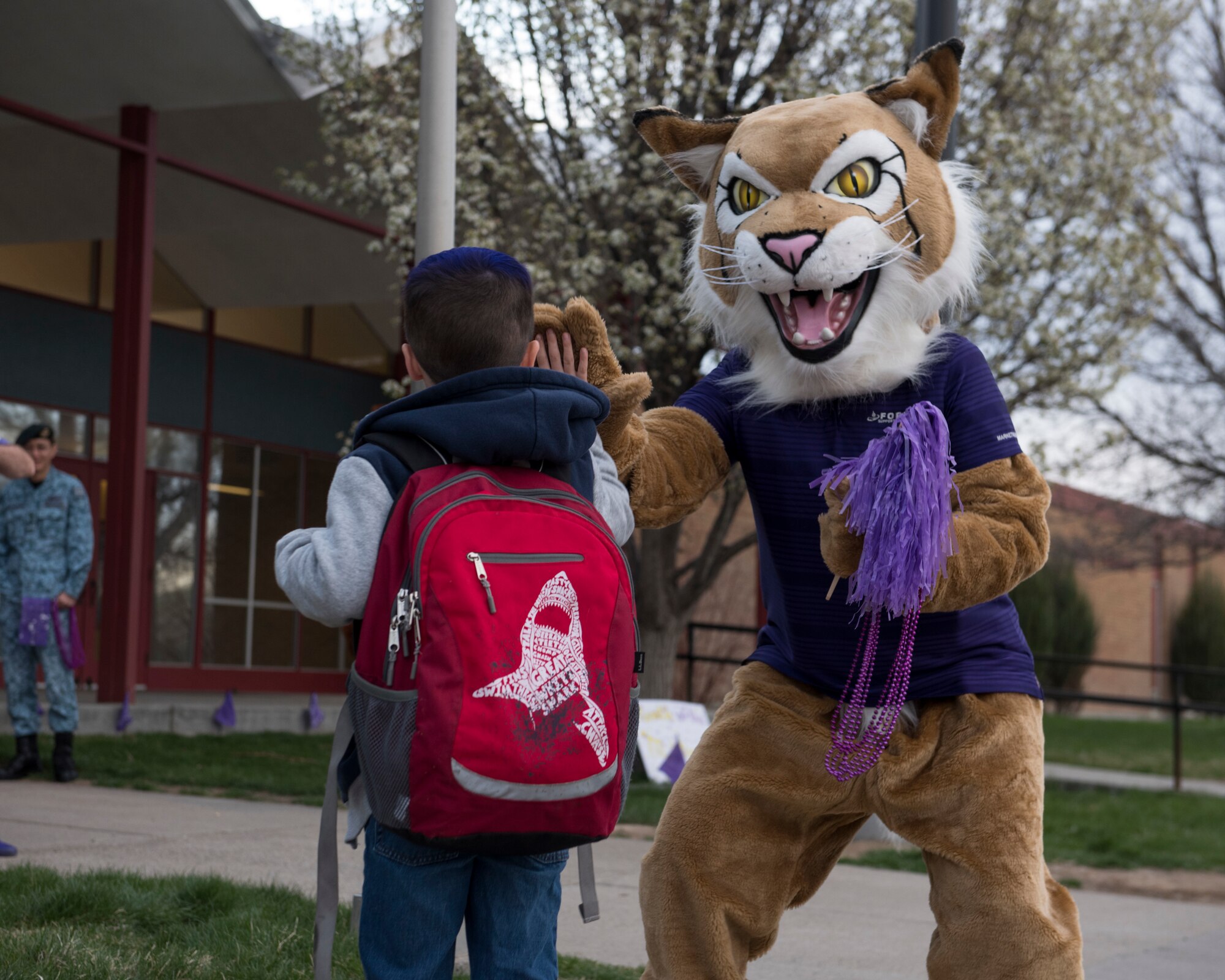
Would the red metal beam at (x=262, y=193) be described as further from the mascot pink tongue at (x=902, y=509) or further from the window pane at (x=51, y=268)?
the mascot pink tongue at (x=902, y=509)

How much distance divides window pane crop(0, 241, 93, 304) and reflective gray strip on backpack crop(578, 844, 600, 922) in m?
12.9

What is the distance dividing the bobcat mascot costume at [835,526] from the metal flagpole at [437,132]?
30.4 inches

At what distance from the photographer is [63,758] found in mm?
7785

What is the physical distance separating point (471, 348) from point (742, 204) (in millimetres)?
1081

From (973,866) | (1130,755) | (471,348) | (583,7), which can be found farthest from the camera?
(1130,755)

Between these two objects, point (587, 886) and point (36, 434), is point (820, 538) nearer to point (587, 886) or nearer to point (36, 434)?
point (587, 886)

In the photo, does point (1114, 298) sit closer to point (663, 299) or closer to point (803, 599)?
point (663, 299)

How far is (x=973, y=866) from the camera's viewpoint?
2793mm

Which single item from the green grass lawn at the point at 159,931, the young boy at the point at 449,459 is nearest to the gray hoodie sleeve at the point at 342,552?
the young boy at the point at 449,459

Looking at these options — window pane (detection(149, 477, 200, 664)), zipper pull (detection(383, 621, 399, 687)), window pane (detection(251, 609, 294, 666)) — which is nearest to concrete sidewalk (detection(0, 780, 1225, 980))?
zipper pull (detection(383, 621, 399, 687))

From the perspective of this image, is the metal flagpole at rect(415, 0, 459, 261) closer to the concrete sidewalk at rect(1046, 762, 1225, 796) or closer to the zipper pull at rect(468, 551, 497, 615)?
the zipper pull at rect(468, 551, 497, 615)

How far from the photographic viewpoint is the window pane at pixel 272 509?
53.7 ft

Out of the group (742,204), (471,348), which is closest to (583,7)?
(742,204)

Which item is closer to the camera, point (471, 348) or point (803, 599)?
point (471, 348)
